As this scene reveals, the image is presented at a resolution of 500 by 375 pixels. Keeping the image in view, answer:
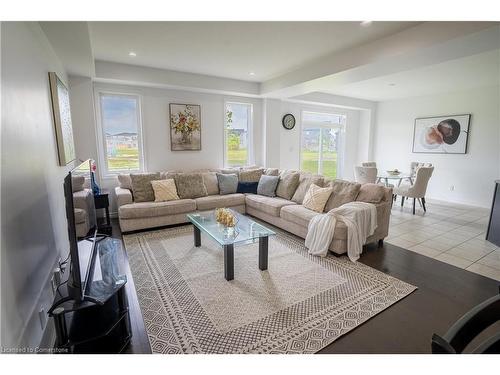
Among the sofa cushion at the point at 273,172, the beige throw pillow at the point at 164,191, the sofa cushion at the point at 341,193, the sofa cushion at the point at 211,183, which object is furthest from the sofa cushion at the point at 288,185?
the beige throw pillow at the point at 164,191

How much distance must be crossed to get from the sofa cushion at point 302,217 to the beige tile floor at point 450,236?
114cm

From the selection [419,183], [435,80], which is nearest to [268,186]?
[419,183]

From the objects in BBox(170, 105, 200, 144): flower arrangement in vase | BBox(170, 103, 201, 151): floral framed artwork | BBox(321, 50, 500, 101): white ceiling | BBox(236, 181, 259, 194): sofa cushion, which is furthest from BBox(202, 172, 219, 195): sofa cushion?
BBox(321, 50, 500, 101): white ceiling

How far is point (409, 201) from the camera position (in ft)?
20.3

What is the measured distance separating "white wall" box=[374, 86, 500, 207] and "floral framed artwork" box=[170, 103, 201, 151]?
5.57 metres

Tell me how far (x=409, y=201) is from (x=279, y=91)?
4.12 m

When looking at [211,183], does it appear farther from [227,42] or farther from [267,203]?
[227,42]

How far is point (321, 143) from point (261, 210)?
13.0 feet

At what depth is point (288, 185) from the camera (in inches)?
178

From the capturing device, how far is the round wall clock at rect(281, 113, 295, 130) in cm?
641

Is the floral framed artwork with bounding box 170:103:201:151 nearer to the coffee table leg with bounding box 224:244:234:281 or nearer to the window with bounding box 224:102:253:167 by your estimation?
the window with bounding box 224:102:253:167
